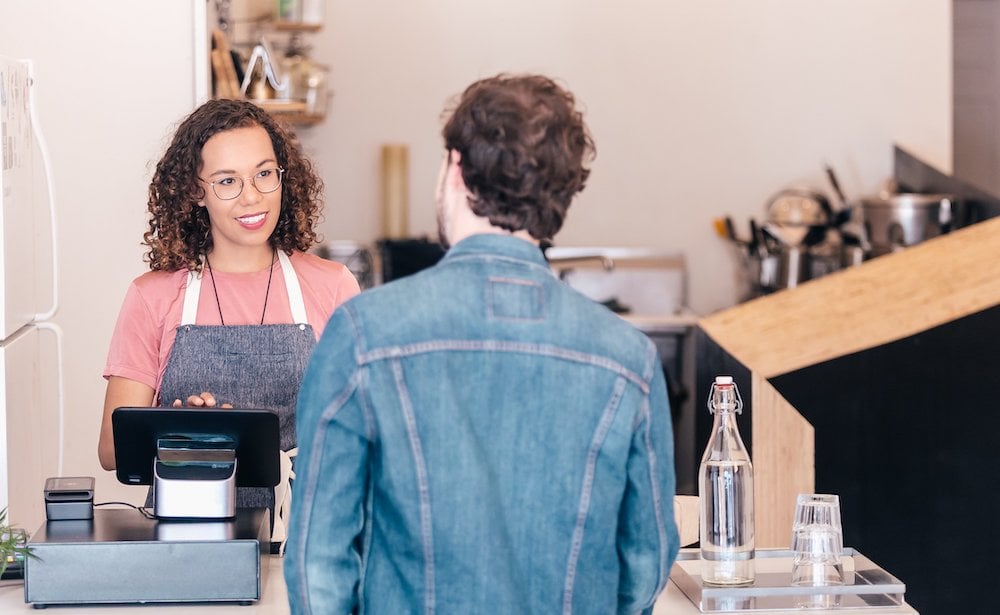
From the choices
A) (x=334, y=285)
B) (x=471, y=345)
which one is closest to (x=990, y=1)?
(x=334, y=285)

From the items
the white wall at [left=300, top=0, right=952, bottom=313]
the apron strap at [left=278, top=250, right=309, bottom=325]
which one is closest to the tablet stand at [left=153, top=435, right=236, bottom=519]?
the apron strap at [left=278, top=250, right=309, bottom=325]

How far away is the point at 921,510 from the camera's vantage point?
282 centimetres

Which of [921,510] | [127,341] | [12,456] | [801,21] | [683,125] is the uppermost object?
[801,21]

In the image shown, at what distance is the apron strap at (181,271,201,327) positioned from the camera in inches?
88.9

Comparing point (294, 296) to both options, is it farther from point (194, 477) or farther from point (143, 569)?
point (143, 569)

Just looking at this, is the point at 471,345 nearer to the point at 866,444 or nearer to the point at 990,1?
the point at 866,444

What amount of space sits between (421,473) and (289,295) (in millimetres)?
1043

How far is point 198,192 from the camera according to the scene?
226 cm

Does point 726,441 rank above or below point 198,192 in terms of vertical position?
below

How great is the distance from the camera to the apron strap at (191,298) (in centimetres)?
226

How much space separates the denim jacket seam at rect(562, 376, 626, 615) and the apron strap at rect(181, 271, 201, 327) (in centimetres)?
111

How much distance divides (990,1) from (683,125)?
5.19 ft

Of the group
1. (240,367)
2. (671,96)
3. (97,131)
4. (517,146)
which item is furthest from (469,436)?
(671,96)

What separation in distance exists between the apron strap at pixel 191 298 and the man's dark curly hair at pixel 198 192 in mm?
18
